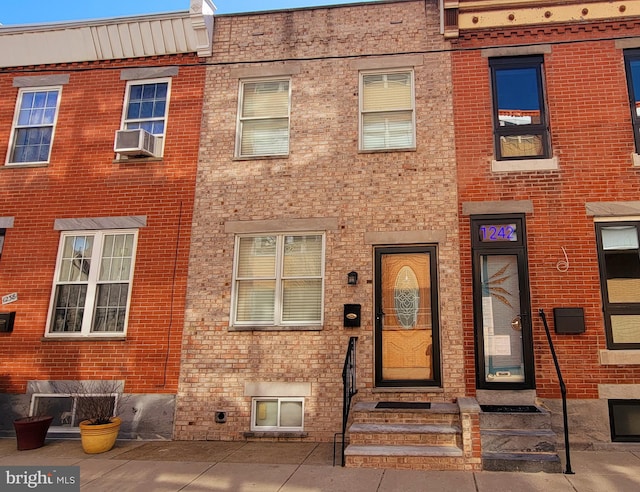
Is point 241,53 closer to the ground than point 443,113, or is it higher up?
higher up

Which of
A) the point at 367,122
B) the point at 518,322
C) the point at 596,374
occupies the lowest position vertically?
the point at 596,374

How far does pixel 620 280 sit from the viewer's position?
716 centimetres

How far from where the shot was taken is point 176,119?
344 inches

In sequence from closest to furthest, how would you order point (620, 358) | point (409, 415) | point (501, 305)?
point (409, 415)
point (620, 358)
point (501, 305)

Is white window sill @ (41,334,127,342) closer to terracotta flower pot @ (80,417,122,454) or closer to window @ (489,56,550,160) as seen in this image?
terracotta flower pot @ (80,417,122,454)

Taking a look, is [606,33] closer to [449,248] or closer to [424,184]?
[424,184]

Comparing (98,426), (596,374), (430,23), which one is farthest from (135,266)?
(596,374)

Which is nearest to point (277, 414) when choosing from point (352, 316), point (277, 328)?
point (277, 328)

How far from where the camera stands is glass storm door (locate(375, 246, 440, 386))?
7.27m

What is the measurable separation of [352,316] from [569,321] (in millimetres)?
3306

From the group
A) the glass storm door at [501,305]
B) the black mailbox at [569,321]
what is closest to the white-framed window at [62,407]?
the glass storm door at [501,305]

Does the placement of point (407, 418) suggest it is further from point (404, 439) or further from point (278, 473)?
point (278, 473)

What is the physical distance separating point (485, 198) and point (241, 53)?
17.6 feet

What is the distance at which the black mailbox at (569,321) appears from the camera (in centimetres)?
693
